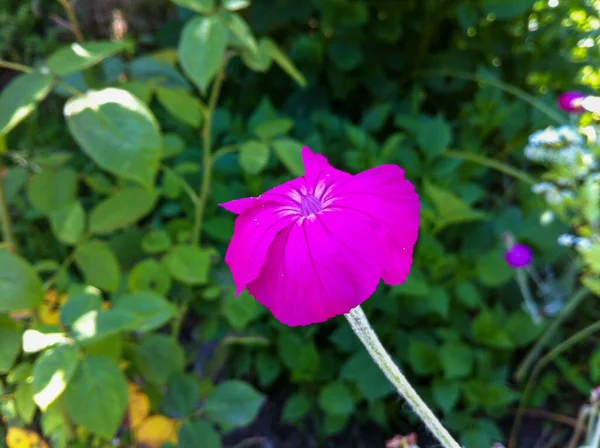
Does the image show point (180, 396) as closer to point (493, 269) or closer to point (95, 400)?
point (95, 400)

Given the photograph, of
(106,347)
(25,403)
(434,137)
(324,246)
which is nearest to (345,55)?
(434,137)

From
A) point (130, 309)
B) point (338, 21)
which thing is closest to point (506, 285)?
point (338, 21)

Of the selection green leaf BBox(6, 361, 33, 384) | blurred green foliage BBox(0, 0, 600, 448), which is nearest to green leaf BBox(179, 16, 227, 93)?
blurred green foliage BBox(0, 0, 600, 448)

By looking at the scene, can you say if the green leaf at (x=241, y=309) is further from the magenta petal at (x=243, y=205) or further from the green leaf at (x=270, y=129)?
the magenta petal at (x=243, y=205)

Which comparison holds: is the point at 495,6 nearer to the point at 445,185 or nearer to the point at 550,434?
the point at 445,185

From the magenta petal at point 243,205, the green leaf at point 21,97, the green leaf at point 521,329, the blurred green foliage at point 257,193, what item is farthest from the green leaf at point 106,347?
the green leaf at point 521,329

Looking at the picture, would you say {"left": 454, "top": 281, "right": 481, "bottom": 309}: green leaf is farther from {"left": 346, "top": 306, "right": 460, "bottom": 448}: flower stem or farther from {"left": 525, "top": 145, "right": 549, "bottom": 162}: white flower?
{"left": 346, "top": 306, "right": 460, "bottom": 448}: flower stem
